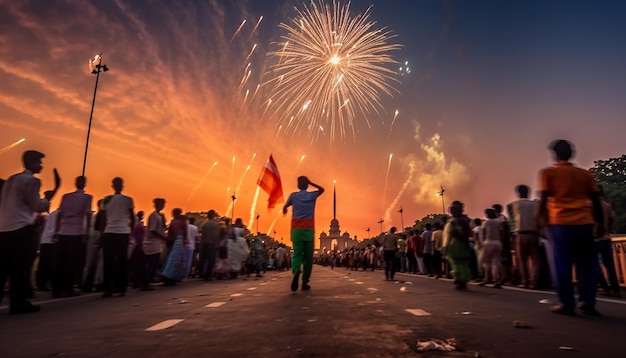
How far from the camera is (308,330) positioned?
4086mm

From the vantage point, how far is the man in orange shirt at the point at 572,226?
5504 millimetres

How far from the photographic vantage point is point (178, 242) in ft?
42.4

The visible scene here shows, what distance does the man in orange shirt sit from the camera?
550 cm

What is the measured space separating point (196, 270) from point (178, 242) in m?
6.61

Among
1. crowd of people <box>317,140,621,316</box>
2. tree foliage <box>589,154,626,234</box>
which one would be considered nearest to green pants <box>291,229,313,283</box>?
crowd of people <box>317,140,621,316</box>

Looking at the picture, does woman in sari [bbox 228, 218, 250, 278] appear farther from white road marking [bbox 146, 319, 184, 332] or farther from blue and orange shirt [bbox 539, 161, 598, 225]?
blue and orange shirt [bbox 539, 161, 598, 225]

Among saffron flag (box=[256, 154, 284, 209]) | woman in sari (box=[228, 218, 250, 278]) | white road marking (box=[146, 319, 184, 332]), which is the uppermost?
saffron flag (box=[256, 154, 284, 209])

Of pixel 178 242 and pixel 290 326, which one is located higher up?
pixel 178 242

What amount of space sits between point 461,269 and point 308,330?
7349mm

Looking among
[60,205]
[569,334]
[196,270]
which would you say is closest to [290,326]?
[569,334]

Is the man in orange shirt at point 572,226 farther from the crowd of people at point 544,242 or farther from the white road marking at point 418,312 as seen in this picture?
the white road marking at point 418,312

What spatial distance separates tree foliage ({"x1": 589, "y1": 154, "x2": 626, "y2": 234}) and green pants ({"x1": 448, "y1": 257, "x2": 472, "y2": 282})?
5977 centimetres

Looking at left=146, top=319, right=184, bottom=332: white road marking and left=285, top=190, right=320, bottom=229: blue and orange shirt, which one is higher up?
left=285, top=190, right=320, bottom=229: blue and orange shirt

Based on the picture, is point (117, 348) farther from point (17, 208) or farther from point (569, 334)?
point (17, 208)
